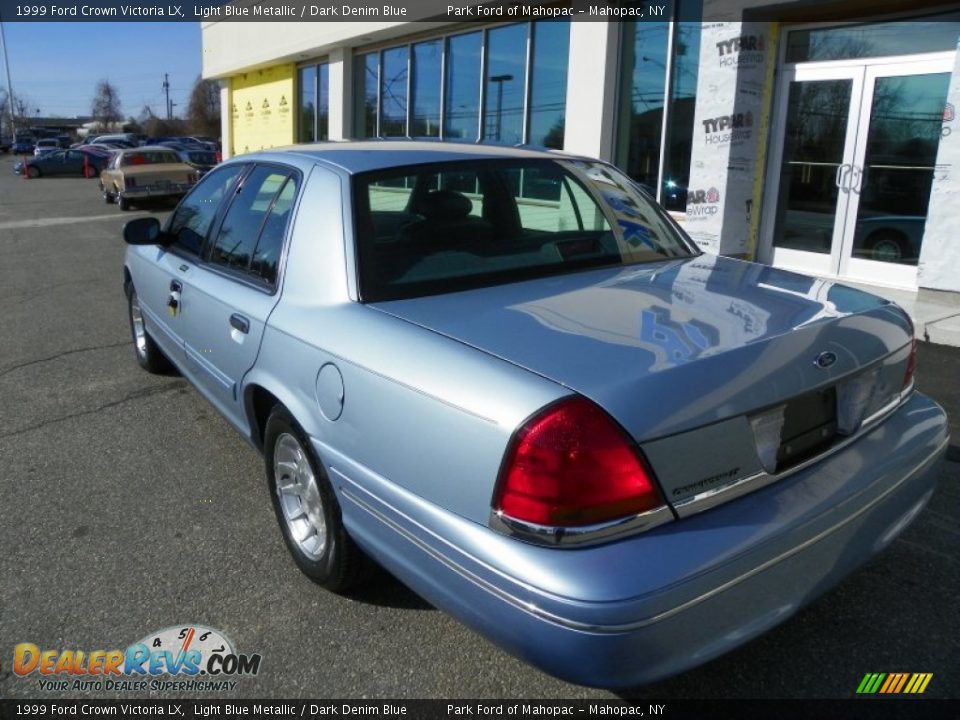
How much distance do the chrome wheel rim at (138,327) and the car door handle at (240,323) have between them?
8.42 feet

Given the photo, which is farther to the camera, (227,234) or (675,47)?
(675,47)

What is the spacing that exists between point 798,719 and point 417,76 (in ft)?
47.6

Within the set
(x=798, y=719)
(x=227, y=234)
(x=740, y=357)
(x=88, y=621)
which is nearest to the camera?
(x=740, y=357)

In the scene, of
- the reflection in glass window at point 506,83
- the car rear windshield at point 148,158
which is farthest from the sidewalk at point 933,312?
the car rear windshield at point 148,158

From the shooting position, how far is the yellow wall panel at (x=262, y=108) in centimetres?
2117

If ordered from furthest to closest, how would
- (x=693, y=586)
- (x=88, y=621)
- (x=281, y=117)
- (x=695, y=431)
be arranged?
1. (x=281, y=117)
2. (x=88, y=621)
3. (x=695, y=431)
4. (x=693, y=586)

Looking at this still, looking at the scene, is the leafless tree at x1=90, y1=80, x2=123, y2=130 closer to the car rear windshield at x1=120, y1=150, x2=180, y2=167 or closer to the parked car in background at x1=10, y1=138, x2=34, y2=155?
the parked car in background at x1=10, y1=138, x2=34, y2=155

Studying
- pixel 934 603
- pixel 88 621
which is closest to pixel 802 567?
pixel 934 603

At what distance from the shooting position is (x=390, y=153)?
125 inches

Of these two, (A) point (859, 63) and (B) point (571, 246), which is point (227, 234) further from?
(A) point (859, 63)

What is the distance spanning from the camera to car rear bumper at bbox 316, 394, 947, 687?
5.76 ft

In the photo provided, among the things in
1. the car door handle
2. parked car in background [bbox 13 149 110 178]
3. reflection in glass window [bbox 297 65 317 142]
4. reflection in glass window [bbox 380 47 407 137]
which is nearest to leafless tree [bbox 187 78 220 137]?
parked car in background [bbox 13 149 110 178]

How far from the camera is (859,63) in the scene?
813 centimetres

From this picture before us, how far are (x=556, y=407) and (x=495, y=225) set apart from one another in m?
1.46
